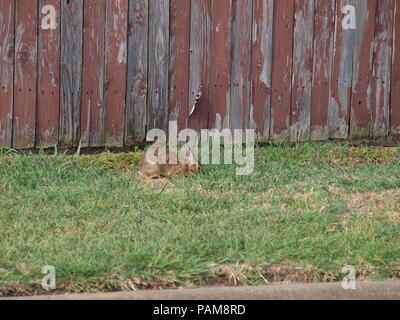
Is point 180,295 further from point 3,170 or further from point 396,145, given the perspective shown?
point 396,145

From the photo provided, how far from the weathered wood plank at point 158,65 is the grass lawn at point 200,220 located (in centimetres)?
48

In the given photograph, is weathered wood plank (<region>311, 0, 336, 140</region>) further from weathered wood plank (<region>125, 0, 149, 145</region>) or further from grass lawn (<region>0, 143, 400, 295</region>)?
weathered wood plank (<region>125, 0, 149, 145</region>)

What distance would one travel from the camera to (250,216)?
644cm

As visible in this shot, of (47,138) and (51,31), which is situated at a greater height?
(51,31)

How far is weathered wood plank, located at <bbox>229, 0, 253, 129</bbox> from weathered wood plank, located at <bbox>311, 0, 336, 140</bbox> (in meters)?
0.69

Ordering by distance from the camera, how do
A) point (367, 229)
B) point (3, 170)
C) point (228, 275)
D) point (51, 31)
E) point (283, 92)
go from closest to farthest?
point (228, 275)
point (367, 229)
point (3, 170)
point (51, 31)
point (283, 92)

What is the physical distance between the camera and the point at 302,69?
28.7 ft

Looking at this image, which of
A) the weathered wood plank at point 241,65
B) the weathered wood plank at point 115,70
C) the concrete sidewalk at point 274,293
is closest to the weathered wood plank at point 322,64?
the weathered wood plank at point 241,65

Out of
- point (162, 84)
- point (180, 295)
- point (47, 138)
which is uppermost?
point (162, 84)

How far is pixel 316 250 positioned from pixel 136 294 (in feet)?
4.55

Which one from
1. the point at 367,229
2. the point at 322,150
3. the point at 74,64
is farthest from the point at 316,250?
the point at 74,64

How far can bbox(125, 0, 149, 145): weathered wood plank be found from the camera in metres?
8.25

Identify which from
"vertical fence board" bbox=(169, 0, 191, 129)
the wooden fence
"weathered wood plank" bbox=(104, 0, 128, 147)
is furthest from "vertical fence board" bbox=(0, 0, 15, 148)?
"vertical fence board" bbox=(169, 0, 191, 129)
